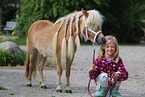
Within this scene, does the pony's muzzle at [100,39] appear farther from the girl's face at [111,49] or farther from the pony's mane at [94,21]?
the girl's face at [111,49]

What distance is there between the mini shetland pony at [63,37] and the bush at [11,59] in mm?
3287

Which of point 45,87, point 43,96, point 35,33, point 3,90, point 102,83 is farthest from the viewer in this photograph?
point 35,33

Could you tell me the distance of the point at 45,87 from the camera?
20.6ft

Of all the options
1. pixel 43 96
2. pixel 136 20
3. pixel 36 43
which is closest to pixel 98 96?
pixel 43 96

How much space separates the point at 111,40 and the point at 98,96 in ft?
3.03

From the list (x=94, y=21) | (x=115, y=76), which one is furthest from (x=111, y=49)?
(x=94, y=21)

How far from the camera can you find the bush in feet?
32.5

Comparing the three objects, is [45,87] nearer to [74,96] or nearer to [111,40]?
[74,96]

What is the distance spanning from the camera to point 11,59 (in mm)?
10086

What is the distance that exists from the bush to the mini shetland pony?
3287 mm

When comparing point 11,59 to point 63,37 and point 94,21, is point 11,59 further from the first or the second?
point 94,21

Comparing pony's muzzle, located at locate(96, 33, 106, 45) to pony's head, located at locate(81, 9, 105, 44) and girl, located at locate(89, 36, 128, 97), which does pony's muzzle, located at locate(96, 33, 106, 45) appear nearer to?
pony's head, located at locate(81, 9, 105, 44)

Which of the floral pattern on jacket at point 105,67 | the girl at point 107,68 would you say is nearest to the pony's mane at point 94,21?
the girl at point 107,68

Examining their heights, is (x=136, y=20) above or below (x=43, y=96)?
above
